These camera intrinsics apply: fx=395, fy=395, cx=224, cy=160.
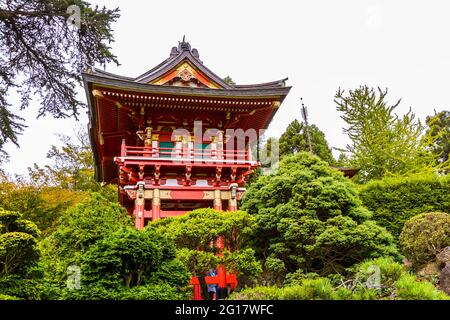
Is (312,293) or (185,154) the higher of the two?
(185,154)

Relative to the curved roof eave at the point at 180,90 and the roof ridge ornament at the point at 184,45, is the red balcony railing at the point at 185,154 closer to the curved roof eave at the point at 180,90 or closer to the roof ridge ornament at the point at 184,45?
the curved roof eave at the point at 180,90

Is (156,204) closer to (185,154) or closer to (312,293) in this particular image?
(185,154)

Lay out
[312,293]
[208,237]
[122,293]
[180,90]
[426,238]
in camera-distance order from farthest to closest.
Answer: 1. [180,90]
2. [426,238]
3. [208,237]
4. [122,293]
5. [312,293]

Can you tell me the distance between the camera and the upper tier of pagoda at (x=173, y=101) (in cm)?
1418

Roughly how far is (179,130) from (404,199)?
9.10 metres

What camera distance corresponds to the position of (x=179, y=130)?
52.4 feet

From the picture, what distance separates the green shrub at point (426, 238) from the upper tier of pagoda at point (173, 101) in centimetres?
663

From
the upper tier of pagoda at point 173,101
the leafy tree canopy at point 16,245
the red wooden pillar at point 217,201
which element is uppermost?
the upper tier of pagoda at point 173,101

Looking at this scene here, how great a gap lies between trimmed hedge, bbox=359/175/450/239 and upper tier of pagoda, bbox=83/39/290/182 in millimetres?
5319

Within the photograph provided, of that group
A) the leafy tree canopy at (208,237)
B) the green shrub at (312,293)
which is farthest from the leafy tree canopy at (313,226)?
the green shrub at (312,293)

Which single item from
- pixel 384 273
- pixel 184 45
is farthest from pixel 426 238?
pixel 184 45

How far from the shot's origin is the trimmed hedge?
14625 mm

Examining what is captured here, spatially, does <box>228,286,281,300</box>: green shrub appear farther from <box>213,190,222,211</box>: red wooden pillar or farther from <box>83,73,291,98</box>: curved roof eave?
<box>83,73,291,98</box>: curved roof eave

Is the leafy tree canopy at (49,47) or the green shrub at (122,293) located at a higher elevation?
the leafy tree canopy at (49,47)
